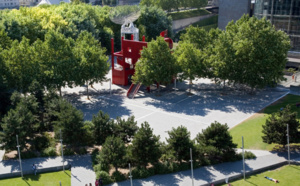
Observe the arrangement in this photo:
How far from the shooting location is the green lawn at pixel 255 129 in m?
33.7

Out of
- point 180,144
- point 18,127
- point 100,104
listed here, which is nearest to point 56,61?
point 100,104

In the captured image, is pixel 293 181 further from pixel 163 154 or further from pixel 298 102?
pixel 298 102

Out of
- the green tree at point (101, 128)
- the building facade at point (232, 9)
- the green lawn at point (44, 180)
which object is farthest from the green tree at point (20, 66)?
the building facade at point (232, 9)

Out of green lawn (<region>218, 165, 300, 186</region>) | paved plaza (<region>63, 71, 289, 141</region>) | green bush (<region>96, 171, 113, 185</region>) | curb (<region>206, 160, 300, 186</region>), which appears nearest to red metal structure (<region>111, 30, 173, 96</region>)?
paved plaza (<region>63, 71, 289, 141</region>)

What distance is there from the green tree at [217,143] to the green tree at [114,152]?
7.18 meters

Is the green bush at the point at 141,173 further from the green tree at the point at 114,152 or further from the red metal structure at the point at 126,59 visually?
the red metal structure at the point at 126,59

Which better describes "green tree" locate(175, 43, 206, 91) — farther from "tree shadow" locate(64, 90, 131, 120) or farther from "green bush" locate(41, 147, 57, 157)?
"green bush" locate(41, 147, 57, 157)

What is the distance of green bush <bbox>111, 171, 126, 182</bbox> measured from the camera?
28.1m

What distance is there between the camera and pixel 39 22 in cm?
5781

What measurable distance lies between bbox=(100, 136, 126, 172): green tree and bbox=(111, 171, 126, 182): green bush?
62 centimetres

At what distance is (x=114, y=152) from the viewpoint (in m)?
28.4

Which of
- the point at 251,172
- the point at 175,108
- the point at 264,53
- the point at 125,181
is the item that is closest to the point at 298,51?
the point at 264,53

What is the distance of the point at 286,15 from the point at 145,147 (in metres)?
42.5

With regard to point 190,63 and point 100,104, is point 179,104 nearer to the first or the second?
point 190,63
